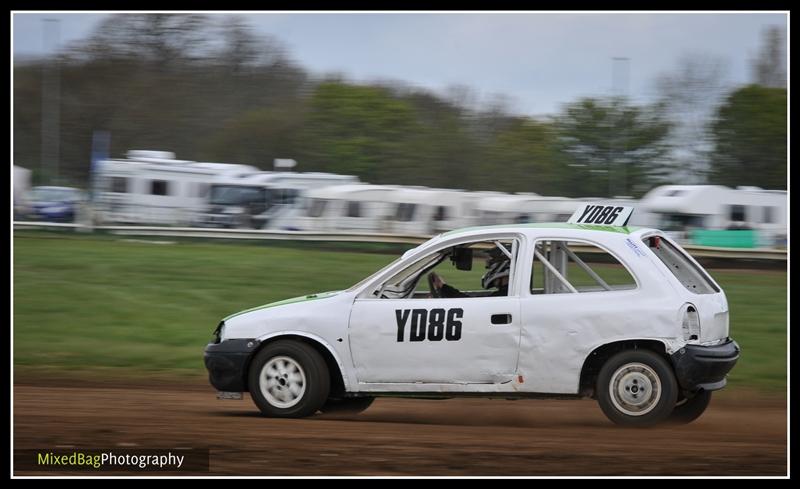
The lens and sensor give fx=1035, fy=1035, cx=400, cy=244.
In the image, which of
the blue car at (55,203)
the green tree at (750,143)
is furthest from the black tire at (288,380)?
the green tree at (750,143)

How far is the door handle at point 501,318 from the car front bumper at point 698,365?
1.27m

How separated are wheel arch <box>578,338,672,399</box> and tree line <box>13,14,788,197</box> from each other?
20490mm

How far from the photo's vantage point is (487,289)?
8617 millimetres

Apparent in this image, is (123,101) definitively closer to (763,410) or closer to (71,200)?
(71,200)

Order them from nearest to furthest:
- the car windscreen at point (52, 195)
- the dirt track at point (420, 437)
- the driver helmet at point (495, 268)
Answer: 1. the dirt track at point (420, 437)
2. the driver helmet at point (495, 268)
3. the car windscreen at point (52, 195)

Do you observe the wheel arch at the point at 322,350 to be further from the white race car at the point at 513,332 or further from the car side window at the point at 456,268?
the car side window at the point at 456,268

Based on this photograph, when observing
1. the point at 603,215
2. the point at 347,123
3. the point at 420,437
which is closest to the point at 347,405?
the point at 420,437

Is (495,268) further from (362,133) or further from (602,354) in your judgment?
(362,133)

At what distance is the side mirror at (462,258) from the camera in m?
8.70

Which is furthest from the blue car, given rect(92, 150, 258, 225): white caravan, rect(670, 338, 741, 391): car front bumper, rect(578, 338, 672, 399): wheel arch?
rect(670, 338, 741, 391): car front bumper

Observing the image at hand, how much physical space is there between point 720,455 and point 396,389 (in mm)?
2524

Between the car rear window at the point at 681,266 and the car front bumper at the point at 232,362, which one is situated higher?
the car rear window at the point at 681,266

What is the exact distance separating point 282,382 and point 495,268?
6.60 feet

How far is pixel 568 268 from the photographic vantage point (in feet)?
28.0
